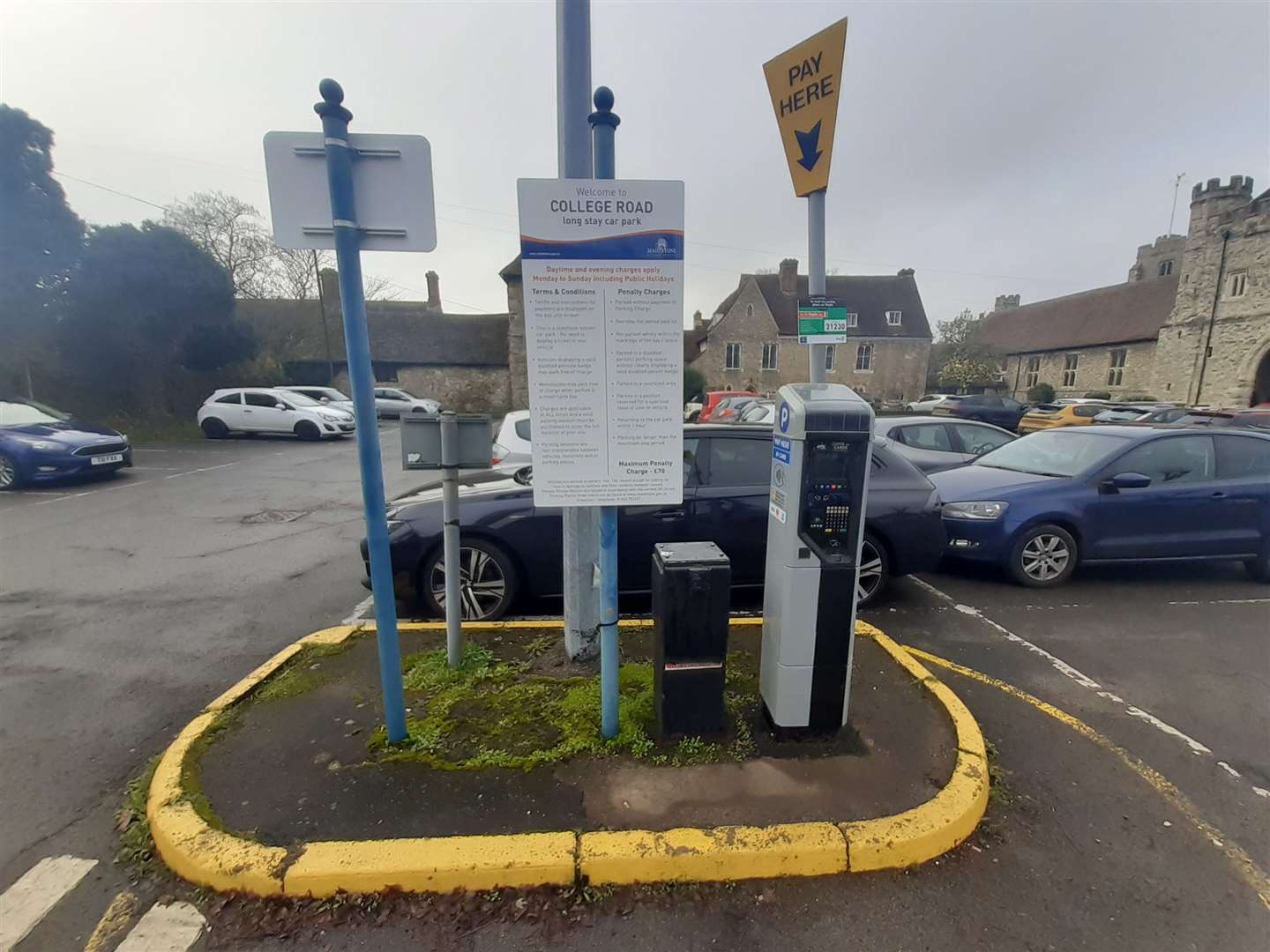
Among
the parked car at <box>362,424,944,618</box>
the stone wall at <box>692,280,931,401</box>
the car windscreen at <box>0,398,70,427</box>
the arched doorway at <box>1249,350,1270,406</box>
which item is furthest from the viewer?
the stone wall at <box>692,280,931,401</box>

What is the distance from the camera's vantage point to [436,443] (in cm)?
303

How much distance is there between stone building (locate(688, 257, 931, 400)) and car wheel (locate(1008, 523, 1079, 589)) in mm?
31660

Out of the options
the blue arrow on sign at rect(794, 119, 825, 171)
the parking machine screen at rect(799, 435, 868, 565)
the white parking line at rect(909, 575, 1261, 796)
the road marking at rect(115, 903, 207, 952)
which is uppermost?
the blue arrow on sign at rect(794, 119, 825, 171)

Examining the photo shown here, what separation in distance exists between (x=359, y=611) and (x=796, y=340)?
3520 centimetres

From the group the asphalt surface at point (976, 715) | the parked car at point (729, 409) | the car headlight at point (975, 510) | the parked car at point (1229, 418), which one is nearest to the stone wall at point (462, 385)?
the parked car at point (729, 409)

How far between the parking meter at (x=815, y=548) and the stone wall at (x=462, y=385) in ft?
103

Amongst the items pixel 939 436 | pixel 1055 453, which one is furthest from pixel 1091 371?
pixel 1055 453

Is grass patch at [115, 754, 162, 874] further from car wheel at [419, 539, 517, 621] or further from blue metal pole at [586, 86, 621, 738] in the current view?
blue metal pole at [586, 86, 621, 738]

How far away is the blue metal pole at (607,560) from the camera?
2398 millimetres

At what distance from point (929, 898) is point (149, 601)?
6.08 metres

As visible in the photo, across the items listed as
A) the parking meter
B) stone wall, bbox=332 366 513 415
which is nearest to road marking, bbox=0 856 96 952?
the parking meter

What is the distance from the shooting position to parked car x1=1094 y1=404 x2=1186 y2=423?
1448 cm

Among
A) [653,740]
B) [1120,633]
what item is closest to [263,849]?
[653,740]

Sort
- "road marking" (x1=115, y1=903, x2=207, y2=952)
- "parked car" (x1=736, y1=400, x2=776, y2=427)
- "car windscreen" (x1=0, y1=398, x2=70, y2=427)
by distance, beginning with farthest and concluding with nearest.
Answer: "parked car" (x1=736, y1=400, x2=776, y2=427)
"car windscreen" (x1=0, y1=398, x2=70, y2=427)
"road marking" (x1=115, y1=903, x2=207, y2=952)
